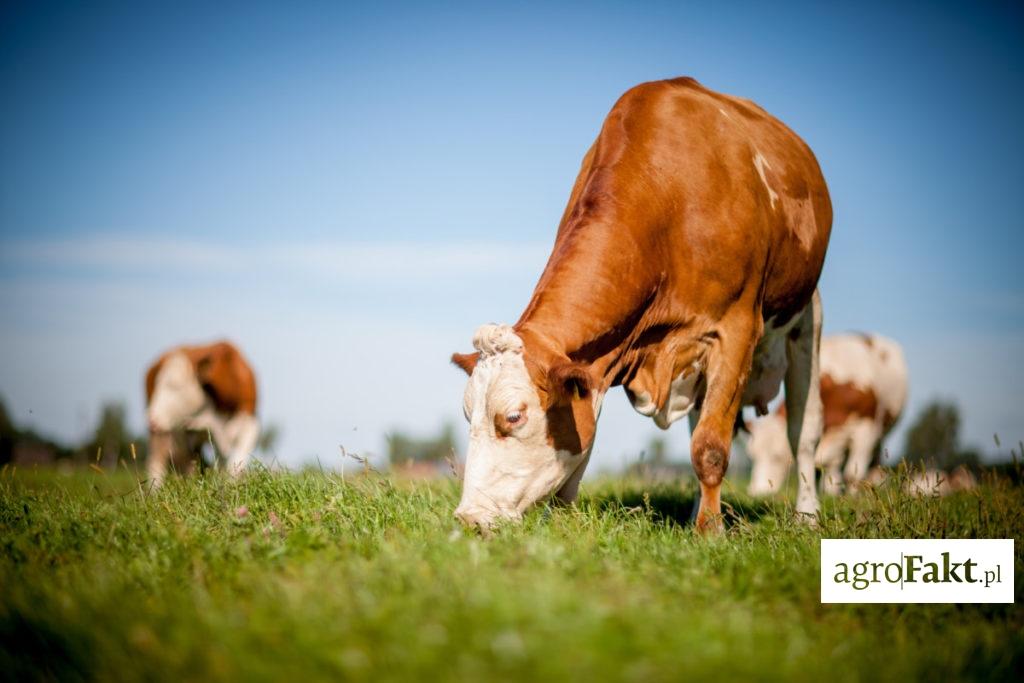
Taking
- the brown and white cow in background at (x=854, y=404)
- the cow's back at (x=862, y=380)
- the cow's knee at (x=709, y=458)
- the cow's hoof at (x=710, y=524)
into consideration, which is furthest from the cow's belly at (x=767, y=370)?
the cow's back at (x=862, y=380)

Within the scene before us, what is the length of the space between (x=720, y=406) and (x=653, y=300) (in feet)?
2.95

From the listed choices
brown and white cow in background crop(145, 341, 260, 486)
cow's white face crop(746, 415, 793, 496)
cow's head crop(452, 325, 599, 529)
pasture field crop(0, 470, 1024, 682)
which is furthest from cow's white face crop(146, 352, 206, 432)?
cow's head crop(452, 325, 599, 529)

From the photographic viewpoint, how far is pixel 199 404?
13391 mm

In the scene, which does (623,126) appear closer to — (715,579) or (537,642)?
(715,579)

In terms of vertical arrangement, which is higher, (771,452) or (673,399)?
(673,399)

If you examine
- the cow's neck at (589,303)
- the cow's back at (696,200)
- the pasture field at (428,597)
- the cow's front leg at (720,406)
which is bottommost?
the pasture field at (428,597)

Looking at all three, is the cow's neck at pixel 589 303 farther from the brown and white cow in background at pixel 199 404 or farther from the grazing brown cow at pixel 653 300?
the brown and white cow in background at pixel 199 404

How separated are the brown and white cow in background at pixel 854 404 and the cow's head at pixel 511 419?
29.9 ft

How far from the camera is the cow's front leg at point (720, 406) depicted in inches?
227

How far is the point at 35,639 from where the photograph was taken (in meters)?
3.13

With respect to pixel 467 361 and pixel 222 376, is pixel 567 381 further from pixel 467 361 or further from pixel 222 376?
pixel 222 376

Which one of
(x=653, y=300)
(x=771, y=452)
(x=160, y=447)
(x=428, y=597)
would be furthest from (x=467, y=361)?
(x=771, y=452)

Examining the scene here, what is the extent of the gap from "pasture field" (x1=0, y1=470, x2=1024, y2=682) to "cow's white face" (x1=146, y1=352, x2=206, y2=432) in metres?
7.89

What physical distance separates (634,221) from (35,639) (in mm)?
3999
